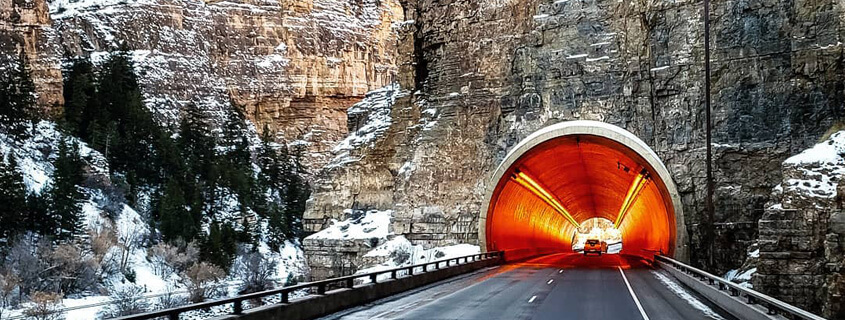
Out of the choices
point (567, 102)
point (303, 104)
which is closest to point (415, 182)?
point (567, 102)

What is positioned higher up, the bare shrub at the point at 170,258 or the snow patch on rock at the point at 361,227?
the snow patch on rock at the point at 361,227

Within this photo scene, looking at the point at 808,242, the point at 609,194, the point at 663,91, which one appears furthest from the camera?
the point at 609,194

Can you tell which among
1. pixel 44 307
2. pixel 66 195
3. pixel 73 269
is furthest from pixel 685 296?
pixel 66 195

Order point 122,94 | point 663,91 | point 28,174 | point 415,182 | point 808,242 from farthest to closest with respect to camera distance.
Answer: point 122,94
point 28,174
point 415,182
point 663,91
point 808,242

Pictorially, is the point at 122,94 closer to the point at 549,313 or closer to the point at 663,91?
the point at 663,91

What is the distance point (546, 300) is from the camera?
65.6 feet

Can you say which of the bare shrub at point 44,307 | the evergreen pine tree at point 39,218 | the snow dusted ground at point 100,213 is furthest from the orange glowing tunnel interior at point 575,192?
the evergreen pine tree at point 39,218

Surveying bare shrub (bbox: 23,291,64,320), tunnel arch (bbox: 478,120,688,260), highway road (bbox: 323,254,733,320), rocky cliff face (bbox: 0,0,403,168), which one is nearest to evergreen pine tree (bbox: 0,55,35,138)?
bare shrub (bbox: 23,291,64,320)

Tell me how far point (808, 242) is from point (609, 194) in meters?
32.8

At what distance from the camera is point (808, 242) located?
25.1m

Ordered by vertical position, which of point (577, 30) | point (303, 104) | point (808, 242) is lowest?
point (808, 242)

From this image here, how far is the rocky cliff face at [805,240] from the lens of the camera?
953 inches

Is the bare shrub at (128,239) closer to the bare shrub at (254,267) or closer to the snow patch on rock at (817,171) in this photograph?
the bare shrub at (254,267)

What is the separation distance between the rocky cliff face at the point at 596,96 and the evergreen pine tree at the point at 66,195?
29556mm
